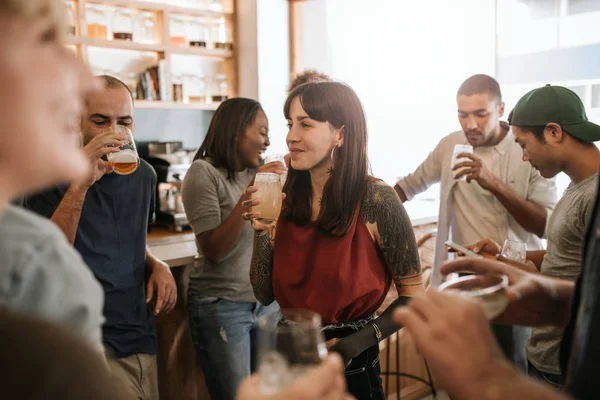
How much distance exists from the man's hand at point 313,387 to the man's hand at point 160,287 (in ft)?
4.53

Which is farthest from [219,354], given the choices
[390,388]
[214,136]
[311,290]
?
[390,388]

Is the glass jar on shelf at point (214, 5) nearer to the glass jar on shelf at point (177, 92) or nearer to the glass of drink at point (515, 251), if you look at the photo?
the glass jar on shelf at point (177, 92)

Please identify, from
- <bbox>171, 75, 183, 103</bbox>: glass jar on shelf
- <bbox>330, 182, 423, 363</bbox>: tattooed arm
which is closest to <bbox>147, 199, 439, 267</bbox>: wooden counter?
<bbox>330, 182, 423, 363</bbox>: tattooed arm

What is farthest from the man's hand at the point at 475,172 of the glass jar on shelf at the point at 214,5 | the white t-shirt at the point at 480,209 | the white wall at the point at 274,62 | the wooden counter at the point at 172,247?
the glass jar on shelf at the point at 214,5

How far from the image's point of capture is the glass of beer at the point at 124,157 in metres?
1.89

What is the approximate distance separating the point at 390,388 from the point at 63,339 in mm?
3470

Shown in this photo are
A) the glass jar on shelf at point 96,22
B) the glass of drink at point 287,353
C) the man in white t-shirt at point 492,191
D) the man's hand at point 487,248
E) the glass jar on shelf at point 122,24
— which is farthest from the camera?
the glass jar on shelf at point 122,24

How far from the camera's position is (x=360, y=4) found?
16.7 ft

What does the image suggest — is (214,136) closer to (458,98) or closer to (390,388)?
(458,98)

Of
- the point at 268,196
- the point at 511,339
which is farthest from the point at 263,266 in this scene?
the point at 511,339

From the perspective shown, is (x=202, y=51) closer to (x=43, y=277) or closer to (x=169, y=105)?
(x=169, y=105)

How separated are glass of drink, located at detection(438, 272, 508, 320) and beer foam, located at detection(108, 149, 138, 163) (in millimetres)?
1282

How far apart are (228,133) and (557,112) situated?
143 cm

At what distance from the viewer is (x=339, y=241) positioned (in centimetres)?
185
